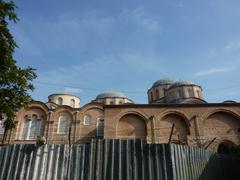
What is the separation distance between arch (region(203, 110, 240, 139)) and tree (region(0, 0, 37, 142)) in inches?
686

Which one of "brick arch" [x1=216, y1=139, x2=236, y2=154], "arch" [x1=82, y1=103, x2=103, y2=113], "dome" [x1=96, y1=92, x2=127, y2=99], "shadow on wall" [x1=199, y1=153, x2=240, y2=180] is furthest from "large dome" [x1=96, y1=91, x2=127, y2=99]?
"shadow on wall" [x1=199, y1=153, x2=240, y2=180]

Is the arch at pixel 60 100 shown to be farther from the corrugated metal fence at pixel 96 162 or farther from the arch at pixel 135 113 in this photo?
the corrugated metal fence at pixel 96 162

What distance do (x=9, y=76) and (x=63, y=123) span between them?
677 inches

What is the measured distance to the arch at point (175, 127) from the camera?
21.0 metres

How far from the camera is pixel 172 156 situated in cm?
623

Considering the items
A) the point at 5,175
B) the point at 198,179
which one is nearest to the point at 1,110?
the point at 5,175

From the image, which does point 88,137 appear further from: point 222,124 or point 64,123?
point 222,124

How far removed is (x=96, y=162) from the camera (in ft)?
20.0

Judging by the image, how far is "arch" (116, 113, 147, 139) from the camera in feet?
68.9

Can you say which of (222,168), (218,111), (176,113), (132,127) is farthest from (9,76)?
(218,111)

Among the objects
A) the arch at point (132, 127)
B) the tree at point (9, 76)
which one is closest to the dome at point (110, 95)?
the arch at point (132, 127)

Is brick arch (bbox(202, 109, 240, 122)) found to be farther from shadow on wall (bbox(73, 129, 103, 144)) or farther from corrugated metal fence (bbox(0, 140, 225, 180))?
corrugated metal fence (bbox(0, 140, 225, 180))

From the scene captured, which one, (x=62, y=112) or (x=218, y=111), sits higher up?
(x=62, y=112)

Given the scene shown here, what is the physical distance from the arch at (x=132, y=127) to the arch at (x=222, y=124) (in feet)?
20.3
